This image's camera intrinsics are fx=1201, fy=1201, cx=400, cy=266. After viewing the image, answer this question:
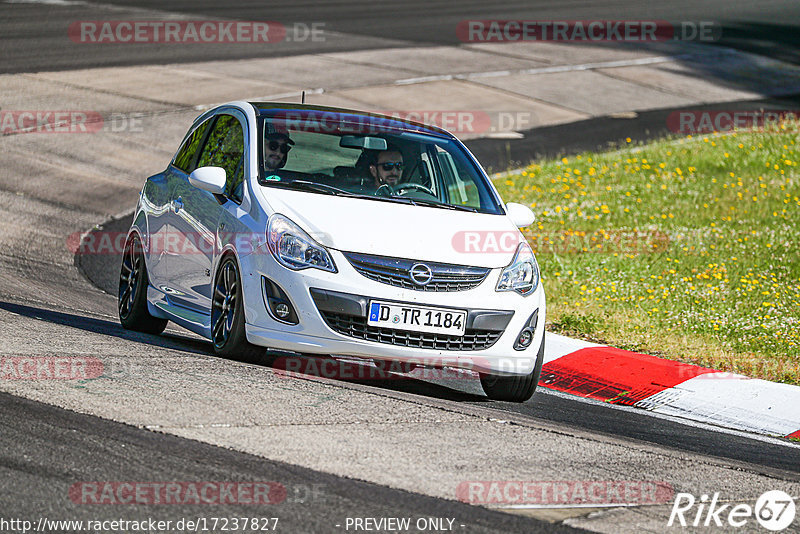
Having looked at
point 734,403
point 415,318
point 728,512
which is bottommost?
point 734,403

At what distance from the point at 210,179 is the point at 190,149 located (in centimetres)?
131

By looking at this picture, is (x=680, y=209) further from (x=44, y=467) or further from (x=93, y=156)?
(x=44, y=467)

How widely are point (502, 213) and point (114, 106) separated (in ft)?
40.2

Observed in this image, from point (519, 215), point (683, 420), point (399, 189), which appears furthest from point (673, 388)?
point (399, 189)

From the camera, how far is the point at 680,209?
14.9 meters

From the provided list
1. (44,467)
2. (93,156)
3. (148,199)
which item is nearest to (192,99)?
(93,156)

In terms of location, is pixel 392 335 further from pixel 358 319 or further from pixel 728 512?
pixel 728 512

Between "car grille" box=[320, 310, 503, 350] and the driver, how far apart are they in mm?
1321

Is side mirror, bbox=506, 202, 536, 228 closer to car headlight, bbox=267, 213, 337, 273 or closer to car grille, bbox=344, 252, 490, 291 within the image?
car grille, bbox=344, 252, 490, 291

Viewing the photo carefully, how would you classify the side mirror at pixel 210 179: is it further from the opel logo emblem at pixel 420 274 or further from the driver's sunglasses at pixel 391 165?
the opel logo emblem at pixel 420 274

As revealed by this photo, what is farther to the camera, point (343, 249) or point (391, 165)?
point (391, 165)

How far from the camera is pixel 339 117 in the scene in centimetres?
845

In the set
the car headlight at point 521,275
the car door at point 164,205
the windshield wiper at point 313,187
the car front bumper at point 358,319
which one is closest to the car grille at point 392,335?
the car front bumper at point 358,319

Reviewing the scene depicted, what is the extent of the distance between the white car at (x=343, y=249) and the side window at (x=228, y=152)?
0.01 metres
